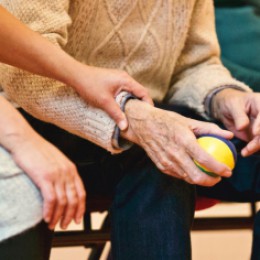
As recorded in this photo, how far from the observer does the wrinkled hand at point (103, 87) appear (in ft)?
3.11

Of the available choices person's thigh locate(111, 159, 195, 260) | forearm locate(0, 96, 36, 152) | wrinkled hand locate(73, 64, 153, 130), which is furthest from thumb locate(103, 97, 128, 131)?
forearm locate(0, 96, 36, 152)

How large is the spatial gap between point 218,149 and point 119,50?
1.19 ft

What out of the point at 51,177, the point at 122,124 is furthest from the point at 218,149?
the point at 51,177

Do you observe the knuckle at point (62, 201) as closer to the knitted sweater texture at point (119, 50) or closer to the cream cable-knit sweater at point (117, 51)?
the cream cable-knit sweater at point (117, 51)

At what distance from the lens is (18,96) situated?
0.99 metres

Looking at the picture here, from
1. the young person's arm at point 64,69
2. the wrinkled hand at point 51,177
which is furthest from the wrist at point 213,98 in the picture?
the wrinkled hand at point 51,177

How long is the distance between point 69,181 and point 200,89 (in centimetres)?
54

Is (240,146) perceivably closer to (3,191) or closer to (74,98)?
(74,98)

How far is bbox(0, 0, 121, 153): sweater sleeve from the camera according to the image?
97 centimetres

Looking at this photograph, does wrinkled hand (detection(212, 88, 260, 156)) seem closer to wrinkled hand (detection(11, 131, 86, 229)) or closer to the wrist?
the wrist

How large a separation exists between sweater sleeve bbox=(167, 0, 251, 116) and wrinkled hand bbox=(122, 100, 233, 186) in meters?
A: 0.29

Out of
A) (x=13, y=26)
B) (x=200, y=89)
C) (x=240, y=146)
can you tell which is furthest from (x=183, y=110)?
(x=13, y=26)

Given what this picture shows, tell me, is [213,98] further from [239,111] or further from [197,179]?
[197,179]

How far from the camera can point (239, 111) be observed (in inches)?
42.9
